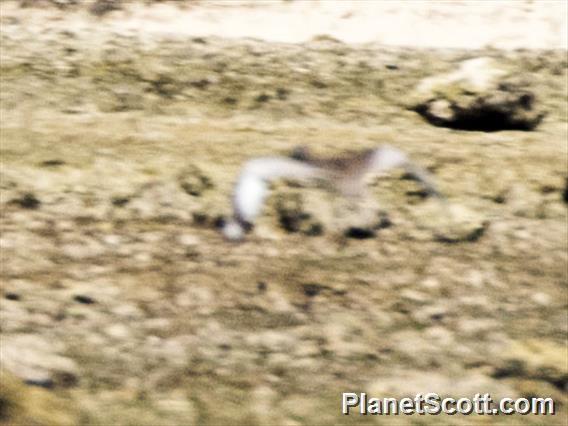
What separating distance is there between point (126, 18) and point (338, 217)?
32.5 ft

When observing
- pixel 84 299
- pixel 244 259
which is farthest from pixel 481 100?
pixel 84 299

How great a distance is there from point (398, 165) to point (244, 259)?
2.34m

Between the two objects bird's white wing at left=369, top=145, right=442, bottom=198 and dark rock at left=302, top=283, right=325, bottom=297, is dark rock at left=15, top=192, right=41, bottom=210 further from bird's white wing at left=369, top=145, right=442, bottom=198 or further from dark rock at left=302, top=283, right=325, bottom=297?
bird's white wing at left=369, top=145, right=442, bottom=198

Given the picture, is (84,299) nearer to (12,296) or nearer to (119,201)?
(12,296)

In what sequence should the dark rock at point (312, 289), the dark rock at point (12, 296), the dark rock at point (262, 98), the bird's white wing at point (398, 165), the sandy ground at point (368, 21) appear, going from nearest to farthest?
the dark rock at point (12, 296), the dark rock at point (312, 289), the bird's white wing at point (398, 165), the dark rock at point (262, 98), the sandy ground at point (368, 21)

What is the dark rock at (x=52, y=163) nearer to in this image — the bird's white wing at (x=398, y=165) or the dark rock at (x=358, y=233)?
the dark rock at (x=358, y=233)

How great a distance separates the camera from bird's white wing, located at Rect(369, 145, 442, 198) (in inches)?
303

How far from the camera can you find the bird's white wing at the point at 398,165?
7707mm

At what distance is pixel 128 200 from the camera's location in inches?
278

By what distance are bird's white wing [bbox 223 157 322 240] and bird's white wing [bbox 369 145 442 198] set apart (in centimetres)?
69

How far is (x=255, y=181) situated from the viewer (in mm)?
7500

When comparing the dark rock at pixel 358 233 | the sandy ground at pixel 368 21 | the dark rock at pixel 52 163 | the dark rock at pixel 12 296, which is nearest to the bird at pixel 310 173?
the dark rock at pixel 358 233

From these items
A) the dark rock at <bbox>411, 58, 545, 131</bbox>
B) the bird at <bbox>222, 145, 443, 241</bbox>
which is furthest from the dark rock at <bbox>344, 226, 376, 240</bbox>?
the dark rock at <bbox>411, 58, 545, 131</bbox>

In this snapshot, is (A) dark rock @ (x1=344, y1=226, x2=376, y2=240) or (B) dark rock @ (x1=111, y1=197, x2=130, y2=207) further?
(B) dark rock @ (x1=111, y1=197, x2=130, y2=207)
